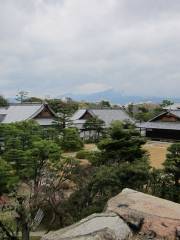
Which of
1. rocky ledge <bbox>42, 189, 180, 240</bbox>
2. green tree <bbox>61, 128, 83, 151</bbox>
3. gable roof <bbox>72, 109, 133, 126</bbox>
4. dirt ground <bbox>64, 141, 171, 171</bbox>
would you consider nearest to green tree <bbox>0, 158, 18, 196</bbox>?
dirt ground <bbox>64, 141, 171, 171</bbox>

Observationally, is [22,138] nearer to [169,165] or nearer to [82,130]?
[169,165]

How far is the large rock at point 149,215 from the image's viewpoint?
627cm

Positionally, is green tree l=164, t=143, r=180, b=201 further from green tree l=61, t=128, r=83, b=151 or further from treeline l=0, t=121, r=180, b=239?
green tree l=61, t=128, r=83, b=151

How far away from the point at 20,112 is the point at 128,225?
38350mm

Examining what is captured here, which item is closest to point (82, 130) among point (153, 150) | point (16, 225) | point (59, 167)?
point (153, 150)

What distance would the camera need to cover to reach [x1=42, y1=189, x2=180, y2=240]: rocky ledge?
597 centimetres

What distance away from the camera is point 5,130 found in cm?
2889

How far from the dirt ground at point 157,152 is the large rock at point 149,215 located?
2242 cm

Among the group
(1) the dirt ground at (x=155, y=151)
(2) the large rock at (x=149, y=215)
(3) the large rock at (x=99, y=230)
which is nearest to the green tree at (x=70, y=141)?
(1) the dirt ground at (x=155, y=151)

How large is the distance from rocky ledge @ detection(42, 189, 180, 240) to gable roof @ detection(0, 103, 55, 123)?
117ft

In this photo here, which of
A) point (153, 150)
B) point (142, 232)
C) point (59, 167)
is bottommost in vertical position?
point (153, 150)

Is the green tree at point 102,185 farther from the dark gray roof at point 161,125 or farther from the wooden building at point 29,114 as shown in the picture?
the dark gray roof at point 161,125

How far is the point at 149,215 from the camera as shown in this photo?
6.56 m

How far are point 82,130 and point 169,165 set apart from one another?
28.9 m
